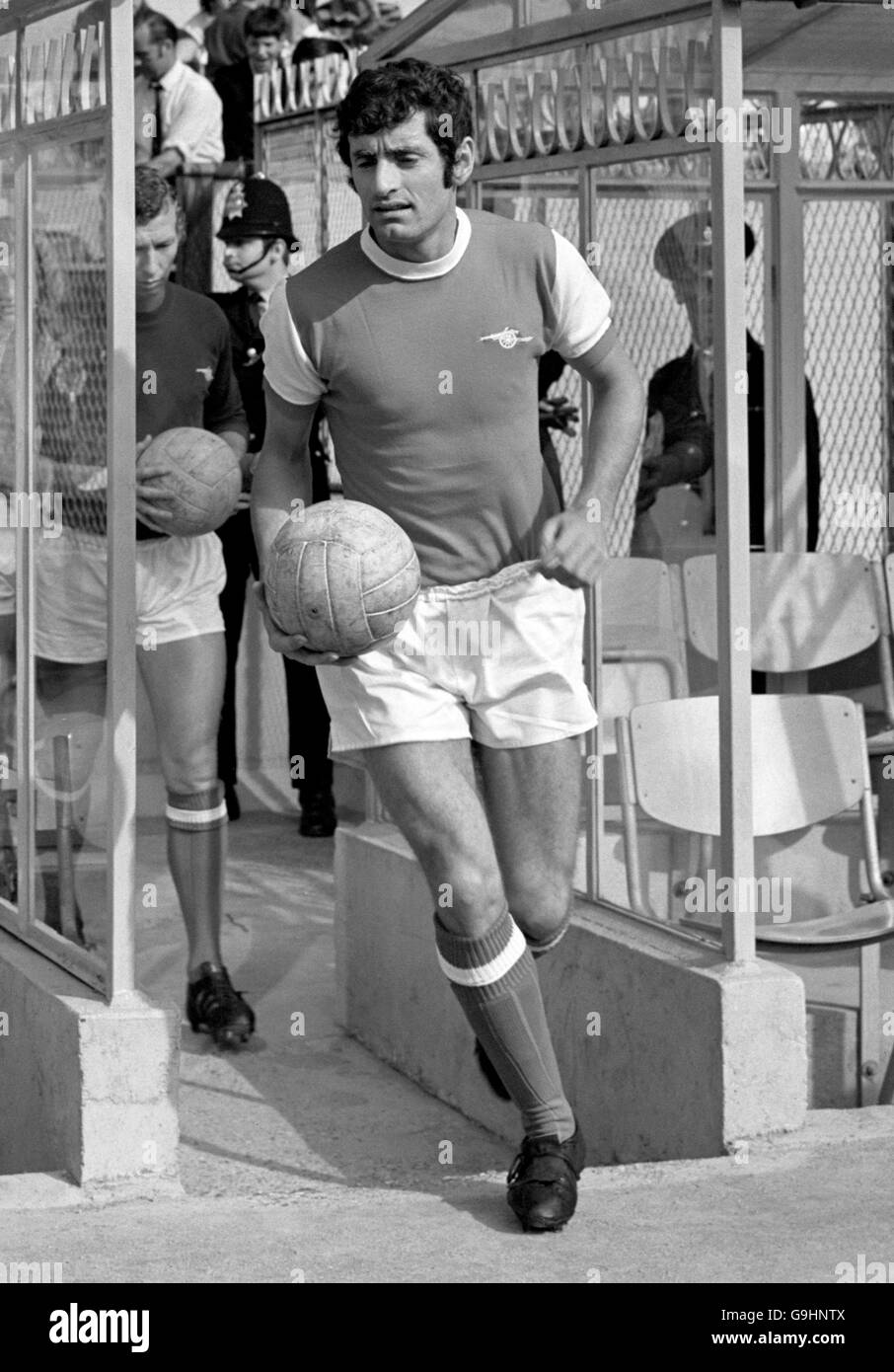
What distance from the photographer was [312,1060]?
6.93 meters

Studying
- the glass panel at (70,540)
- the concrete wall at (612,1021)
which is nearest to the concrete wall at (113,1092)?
the glass panel at (70,540)

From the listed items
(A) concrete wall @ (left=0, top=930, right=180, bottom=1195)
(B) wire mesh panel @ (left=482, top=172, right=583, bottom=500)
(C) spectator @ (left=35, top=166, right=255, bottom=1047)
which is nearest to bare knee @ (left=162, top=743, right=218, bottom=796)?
(C) spectator @ (left=35, top=166, right=255, bottom=1047)

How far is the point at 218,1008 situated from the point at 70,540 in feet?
5.71

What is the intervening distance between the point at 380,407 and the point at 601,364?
1.73 feet

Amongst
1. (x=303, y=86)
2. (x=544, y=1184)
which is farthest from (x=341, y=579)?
(x=303, y=86)

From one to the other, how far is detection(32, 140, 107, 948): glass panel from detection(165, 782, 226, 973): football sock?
0.79 metres

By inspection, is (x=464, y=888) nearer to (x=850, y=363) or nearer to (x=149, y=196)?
(x=149, y=196)

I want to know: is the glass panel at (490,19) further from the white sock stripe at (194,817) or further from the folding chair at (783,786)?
the white sock stripe at (194,817)

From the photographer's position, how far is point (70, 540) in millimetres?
5445

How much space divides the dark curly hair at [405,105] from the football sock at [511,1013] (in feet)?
5.01

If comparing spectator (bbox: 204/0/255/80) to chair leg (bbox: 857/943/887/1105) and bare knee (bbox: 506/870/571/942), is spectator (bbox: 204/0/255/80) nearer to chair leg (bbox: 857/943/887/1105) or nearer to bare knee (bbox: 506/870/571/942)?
chair leg (bbox: 857/943/887/1105)

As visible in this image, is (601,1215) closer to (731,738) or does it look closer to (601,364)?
(731,738)

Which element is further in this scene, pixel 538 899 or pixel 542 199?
pixel 542 199
